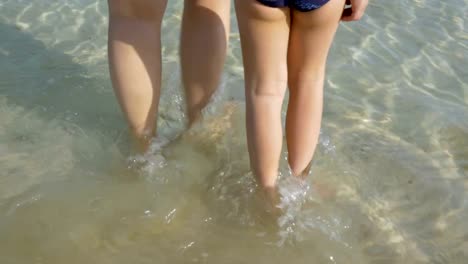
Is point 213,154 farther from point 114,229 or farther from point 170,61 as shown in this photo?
point 170,61

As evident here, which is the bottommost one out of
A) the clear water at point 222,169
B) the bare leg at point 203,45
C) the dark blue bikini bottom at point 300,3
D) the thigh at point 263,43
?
the clear water at point 222,169

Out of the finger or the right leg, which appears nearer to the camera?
the finger

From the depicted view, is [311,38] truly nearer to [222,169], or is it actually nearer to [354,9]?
[354,9]

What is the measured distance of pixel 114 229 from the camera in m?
2.21

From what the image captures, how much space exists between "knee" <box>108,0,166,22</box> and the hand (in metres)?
0.73

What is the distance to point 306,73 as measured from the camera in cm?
214

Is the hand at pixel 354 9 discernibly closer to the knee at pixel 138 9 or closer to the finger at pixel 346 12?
the finger at pixel 346 12

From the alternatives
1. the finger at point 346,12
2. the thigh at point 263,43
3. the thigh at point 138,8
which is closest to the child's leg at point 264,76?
the thigh at point 263,43

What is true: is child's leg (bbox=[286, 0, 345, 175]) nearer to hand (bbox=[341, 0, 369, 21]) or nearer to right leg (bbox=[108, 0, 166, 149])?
hand (bbox=[341, 0, 369, 21])

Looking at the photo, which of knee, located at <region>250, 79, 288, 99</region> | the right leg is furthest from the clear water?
knee, located at <region>250, 79, 288, 99</region>

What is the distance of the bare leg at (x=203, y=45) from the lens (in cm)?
245

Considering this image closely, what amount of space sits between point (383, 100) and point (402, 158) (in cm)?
60

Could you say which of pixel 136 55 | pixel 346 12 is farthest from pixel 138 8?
pixel 346 12

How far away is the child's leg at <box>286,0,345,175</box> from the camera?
193 cm
